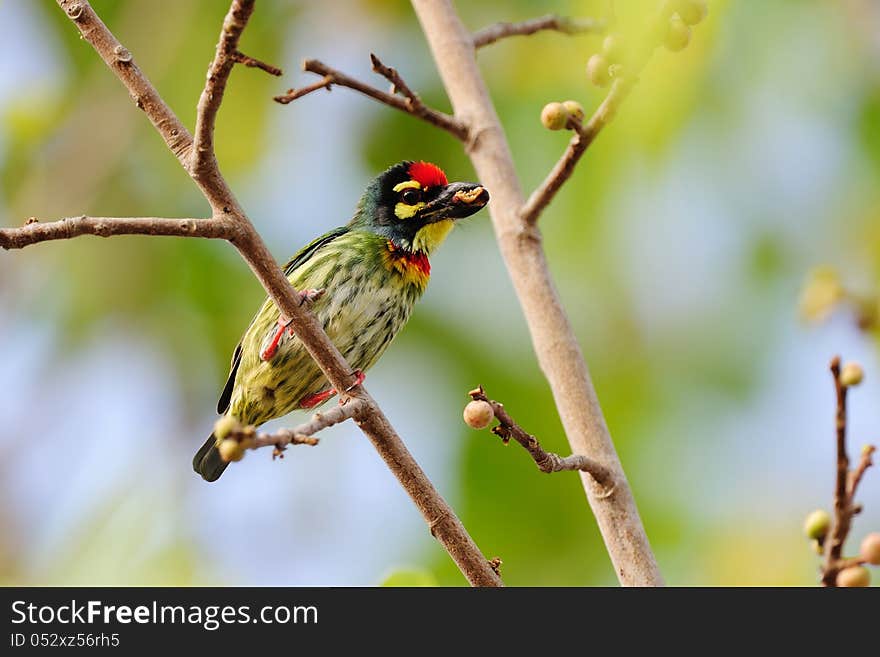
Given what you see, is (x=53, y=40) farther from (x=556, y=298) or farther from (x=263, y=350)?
(x=556, y=298)

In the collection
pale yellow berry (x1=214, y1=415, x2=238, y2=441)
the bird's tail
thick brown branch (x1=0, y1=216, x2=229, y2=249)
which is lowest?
pale yellow berry (x1=214, y1=415, x2=238, y2=441)

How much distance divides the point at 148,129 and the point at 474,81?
3.00m

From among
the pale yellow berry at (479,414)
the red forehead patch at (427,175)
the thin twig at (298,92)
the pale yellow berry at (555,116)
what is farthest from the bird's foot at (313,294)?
the pale yellow berry at (479,414)

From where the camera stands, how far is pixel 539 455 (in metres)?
2.13

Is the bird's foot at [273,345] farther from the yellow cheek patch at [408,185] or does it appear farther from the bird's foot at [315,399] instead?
the yellow cheek patch at [408,185]

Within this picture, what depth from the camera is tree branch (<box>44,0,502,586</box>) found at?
6.93ft

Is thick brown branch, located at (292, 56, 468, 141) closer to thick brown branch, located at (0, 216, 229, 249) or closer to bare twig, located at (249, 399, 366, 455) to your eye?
thick brown branch, located at (0, 216, 229, 249)

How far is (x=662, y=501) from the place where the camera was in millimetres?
4512

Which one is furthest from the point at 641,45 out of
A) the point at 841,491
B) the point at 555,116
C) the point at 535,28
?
the point at 535,28

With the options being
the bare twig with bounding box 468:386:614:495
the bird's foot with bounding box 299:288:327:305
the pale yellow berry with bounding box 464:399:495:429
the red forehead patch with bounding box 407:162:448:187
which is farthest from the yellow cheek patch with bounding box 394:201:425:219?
the pale yellow berry with bounding box 464:399:495:429

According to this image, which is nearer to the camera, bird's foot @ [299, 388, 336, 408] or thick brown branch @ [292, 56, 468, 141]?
thick brown branch @ [292, 56, 468, 141]

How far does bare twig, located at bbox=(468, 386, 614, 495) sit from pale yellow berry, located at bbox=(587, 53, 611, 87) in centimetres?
74

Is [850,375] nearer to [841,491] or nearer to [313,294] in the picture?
[841,491]
